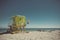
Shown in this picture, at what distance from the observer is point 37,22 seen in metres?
3.03

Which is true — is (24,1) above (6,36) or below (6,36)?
above

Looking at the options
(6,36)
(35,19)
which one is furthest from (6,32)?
(35,19)

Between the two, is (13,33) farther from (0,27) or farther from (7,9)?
(7,9)

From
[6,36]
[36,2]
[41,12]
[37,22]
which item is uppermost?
[36,2]

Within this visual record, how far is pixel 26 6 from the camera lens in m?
3.06

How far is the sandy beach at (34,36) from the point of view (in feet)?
9.66

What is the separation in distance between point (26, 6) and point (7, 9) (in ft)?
1.23

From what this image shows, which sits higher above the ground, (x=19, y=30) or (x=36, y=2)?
(x=36, y=2)

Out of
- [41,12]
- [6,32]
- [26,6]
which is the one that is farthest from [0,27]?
[41,12]

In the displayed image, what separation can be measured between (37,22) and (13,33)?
51cm

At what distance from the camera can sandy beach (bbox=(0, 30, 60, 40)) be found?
2.94 m

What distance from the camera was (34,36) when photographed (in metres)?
2.96

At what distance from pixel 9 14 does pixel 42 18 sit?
64 cm

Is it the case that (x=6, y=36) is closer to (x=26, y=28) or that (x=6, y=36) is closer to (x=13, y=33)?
(x=13, y=33)
